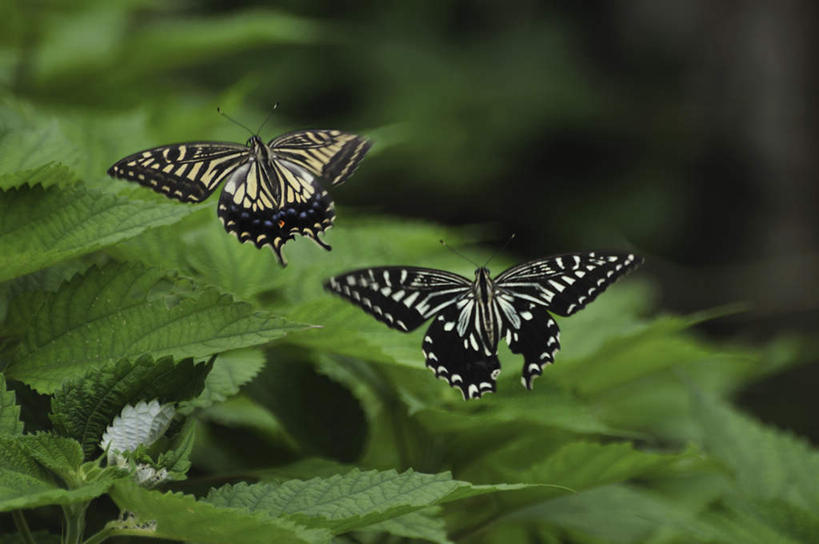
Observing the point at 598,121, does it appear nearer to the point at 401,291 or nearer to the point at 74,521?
the point at 401,291

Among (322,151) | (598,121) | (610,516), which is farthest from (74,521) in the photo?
(598,121)

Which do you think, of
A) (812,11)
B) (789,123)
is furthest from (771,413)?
(812,11)

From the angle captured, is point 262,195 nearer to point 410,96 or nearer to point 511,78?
point 410,96

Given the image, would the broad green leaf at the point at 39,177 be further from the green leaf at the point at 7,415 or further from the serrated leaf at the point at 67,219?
the green leaf at the point at 7,415

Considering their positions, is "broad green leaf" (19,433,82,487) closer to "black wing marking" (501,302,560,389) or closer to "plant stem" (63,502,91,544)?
"plant stem" (63,502,91,544)

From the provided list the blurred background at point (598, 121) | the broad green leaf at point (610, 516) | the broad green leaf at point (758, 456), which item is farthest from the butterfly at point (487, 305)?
the blurred background at point (598, 121)

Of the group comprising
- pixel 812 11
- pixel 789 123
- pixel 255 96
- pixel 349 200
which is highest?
pixel 812 11
